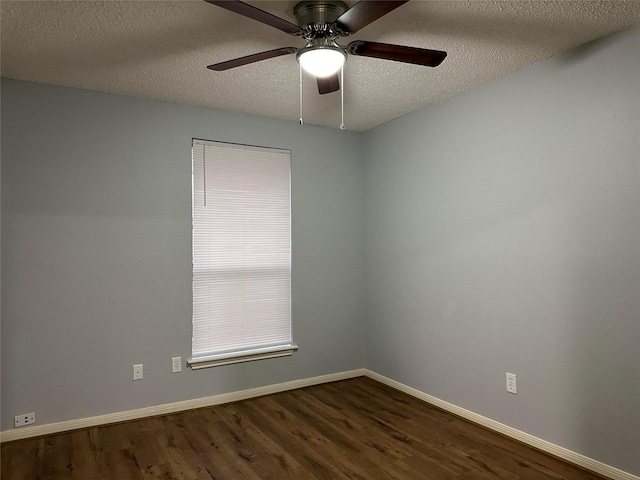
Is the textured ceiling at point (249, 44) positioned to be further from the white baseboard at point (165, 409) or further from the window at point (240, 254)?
the white baseboard at point (165, 409)

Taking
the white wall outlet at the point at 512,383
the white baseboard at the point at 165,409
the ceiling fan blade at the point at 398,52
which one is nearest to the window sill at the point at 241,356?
the white baseboard at the point at 165,409

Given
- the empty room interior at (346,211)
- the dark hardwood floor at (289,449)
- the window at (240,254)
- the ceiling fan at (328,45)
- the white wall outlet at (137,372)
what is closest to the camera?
the ceiling fan at (328,45)

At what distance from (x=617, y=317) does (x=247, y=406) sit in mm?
2700

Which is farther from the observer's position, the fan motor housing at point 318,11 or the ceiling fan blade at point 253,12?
the fan motor housing at point 318,11

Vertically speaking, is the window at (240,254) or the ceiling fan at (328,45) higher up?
the ceiling fan at (328,45)

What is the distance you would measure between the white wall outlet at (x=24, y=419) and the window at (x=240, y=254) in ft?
3.60

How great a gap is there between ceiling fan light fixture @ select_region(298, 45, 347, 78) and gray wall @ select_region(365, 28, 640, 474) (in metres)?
1.49

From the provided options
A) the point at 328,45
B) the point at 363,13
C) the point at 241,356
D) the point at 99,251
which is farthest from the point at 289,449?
the point at 363,13

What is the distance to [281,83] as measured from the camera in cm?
318

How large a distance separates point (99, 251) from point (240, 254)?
1.11 m

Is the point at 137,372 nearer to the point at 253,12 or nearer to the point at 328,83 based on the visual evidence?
the point at 328,83

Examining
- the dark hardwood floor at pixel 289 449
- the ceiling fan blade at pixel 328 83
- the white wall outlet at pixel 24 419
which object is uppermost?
the ceiling fan blade at pixel 328 83

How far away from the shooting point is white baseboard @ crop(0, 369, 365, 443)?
3.03 metres

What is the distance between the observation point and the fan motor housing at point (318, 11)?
208cm
